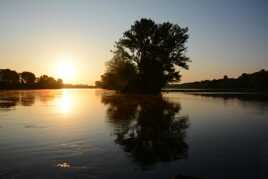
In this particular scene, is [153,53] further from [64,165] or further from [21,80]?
[21,80]

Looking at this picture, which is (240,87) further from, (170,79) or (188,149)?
(188,149)

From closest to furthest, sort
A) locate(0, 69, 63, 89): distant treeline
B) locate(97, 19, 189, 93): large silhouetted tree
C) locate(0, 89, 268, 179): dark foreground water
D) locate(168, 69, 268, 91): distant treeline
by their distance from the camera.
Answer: locate(0, 89, 268, 179): dark foreground water → locate(97, 19, 189, 93): large silhouetted tree → locate(168, 69, 268, 91): distant treeline → locate(0, 69, 63, 89): distant treeline

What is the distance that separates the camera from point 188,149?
1195 cm

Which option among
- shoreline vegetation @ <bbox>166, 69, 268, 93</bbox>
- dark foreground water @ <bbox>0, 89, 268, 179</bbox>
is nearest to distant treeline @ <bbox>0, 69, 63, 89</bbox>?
shoreline vegetation @ <bbox>166, 69, 268, 93</bbox>

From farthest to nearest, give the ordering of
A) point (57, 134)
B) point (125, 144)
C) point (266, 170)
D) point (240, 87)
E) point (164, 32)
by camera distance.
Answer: point (240, 87), point (164, 32), point (57, 134), point (125, 144), point (266, 170)

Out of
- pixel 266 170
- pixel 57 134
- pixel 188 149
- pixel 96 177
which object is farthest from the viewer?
pixel 57 134

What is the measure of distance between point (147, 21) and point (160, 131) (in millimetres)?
54504

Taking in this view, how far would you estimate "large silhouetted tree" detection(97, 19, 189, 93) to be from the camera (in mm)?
66100

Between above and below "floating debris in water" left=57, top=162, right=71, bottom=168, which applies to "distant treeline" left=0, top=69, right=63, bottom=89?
above

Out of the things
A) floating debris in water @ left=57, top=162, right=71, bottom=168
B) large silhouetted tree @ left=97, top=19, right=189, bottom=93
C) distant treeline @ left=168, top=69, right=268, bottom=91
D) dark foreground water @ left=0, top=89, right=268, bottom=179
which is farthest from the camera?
distant treeline @ left=168, top=69, right=268, bottom=91

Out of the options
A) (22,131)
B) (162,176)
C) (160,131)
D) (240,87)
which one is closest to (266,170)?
(162,176)

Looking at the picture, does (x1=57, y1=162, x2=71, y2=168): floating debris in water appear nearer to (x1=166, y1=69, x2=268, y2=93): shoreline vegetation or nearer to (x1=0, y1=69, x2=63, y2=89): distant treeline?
(x1=166, y1=69, x2=268, y2=93): shoreline vegetation

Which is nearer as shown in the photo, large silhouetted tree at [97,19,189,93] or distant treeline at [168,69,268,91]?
large silhouetted tree at [97,19,189,93]

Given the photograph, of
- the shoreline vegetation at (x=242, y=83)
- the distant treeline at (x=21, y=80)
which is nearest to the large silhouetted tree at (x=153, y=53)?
the shoreline vegetation at (x=242, y=83)
